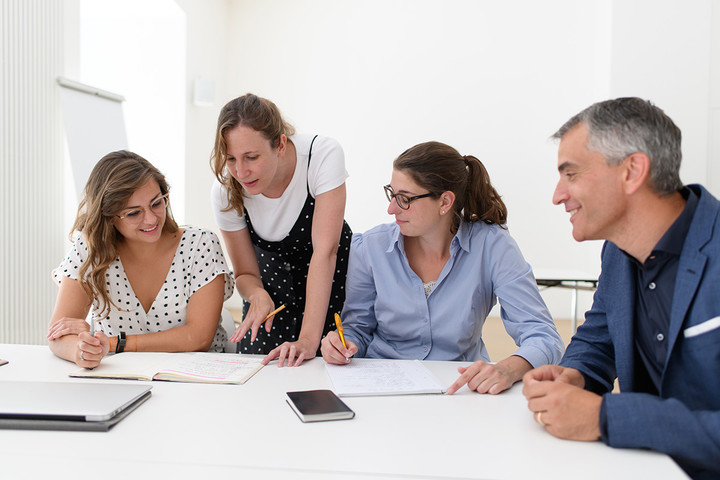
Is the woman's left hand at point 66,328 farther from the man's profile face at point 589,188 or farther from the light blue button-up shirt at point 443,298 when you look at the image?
the man's profile face at point 589,188

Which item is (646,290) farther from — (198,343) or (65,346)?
(65,346)

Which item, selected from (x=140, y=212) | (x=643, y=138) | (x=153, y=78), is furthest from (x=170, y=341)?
(x=153, y=78)

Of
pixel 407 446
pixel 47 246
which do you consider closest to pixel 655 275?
pixel 407 446

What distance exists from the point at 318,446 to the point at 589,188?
0.73 metres

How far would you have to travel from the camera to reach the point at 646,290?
1148 mm

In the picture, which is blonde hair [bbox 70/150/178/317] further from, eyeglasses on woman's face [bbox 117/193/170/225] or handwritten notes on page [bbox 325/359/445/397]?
handwritten notes on page [bbox 325/359/445/397]

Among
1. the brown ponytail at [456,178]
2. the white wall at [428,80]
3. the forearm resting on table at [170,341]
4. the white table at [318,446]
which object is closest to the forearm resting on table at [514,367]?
the white table at [318,446]

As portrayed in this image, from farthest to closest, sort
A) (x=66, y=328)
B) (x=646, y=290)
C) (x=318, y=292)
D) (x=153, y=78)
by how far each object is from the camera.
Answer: (x=153, y=78) < (x=318, y=292) < (x=66, y=328) < (x=646, y=290)

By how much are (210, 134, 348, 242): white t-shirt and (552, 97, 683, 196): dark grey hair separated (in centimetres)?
99

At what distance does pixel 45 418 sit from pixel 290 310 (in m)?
1.19

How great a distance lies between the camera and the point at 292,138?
6.47 feet

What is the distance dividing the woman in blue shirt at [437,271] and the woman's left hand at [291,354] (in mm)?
250

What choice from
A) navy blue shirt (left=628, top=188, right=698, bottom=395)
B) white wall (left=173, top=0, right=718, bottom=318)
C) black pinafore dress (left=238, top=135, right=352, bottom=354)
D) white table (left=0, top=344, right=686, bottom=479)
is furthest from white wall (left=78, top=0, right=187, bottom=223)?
navy blue shirt (left=628, top=188, right=698, bottom=395)

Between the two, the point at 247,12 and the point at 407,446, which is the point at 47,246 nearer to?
the point at 407,446
